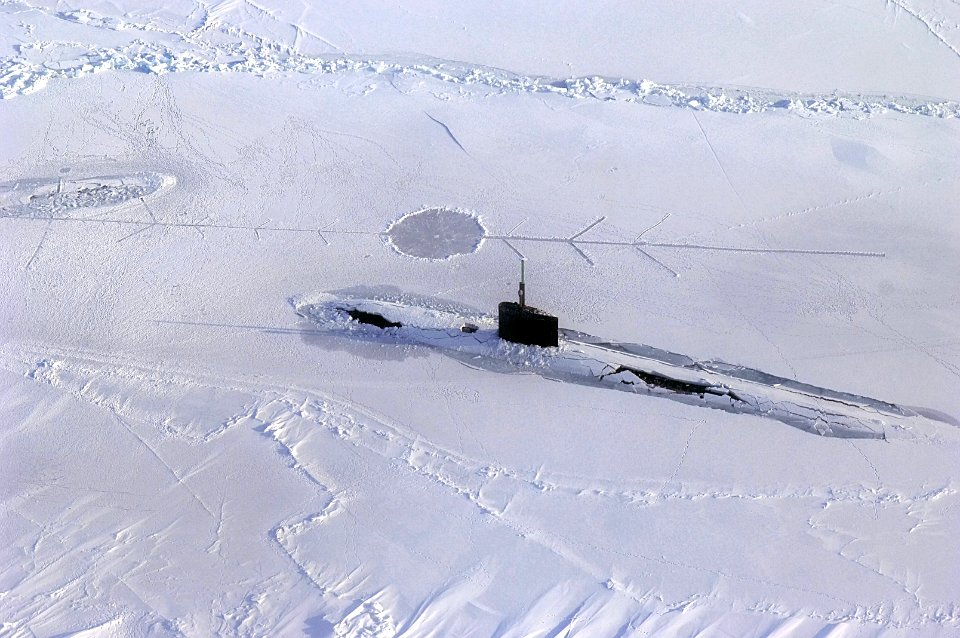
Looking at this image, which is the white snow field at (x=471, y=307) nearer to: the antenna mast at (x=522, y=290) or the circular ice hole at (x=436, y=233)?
the circular ice hole at (x=436, y=233)

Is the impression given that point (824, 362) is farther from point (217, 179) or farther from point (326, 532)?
point (217, 179)

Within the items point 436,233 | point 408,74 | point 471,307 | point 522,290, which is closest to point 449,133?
point 408,74

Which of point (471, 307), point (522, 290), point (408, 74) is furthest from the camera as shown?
point (408, 74)

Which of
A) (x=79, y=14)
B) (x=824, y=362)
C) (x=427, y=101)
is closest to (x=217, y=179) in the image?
(x=427, y=101)

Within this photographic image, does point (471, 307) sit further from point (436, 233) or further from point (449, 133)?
point (449, 133)

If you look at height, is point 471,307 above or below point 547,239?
Answer: below

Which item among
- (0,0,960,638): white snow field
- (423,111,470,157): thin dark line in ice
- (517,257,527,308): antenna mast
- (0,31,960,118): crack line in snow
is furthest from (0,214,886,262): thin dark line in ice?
(0,31,960,118): crack line in snow

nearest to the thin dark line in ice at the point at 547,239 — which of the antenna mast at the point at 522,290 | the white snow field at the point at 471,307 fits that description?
the white snow field at the point at 471,307
